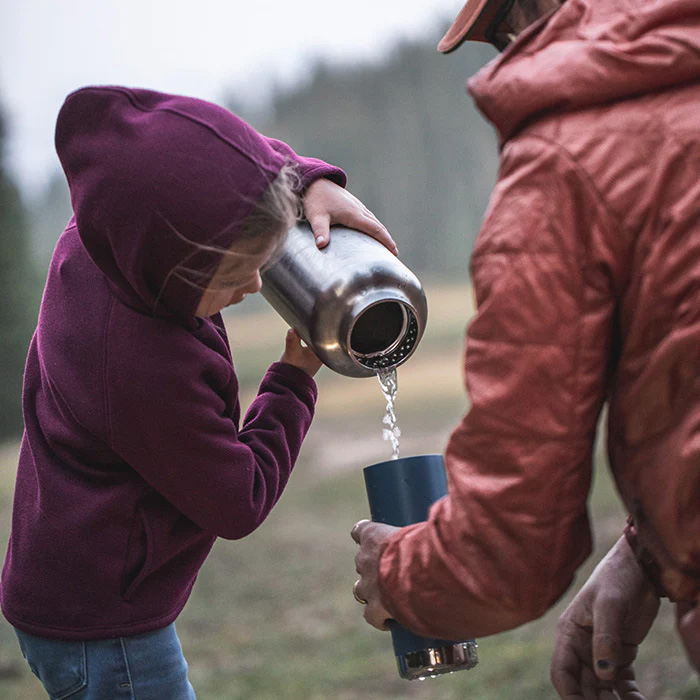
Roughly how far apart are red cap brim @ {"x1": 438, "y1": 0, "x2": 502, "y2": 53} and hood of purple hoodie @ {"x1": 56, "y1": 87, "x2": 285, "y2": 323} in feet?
0.99

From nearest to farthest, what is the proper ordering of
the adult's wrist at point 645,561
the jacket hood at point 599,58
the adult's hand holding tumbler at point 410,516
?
1. the jacket hood at point 599,58
2. the adult's wrist at point 645,561
3. the adult's hand holding tumbler at point 410,516

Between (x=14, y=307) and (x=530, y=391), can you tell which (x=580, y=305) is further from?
(x=14, y=307)

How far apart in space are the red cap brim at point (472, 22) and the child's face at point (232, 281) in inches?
14.2

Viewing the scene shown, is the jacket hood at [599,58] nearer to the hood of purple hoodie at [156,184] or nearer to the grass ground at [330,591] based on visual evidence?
the hood of purple hoodie at [156,184]

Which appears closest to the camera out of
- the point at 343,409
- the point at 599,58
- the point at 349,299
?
the point at 599,58

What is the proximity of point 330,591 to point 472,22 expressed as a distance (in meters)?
3.35

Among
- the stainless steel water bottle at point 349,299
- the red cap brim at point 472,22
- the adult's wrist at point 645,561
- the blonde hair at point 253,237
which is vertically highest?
the red cap brim at point 472,22

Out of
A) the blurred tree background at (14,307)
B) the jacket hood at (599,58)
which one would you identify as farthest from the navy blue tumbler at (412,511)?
the blurred tree background at (14,307)

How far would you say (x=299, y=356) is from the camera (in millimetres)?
1373

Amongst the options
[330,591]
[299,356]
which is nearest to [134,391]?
[299,356]

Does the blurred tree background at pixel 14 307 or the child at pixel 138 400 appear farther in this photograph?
the blurred tree background at pixel 14 307

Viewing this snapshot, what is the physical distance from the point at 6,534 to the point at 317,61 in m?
2.95

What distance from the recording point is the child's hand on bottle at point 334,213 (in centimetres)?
135

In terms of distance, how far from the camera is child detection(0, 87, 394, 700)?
1.09m
